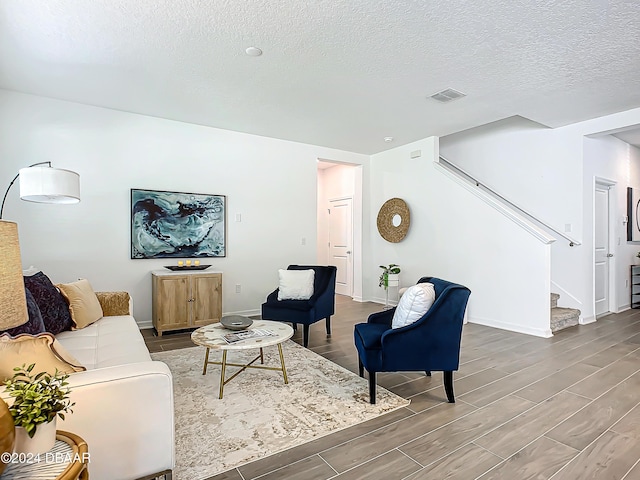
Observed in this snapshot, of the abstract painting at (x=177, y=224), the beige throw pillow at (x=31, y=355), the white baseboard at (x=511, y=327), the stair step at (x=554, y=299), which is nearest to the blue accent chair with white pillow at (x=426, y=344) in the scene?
the beige throw pillow at (x=31, y=355)

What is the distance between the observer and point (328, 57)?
3076mm

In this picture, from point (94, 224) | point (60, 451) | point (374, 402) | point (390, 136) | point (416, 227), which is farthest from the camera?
point (416, 227)

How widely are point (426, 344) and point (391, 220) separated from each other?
3.93 metres

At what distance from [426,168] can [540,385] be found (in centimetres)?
367

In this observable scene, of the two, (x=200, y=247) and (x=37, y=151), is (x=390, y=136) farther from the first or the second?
(x=37, y=151)

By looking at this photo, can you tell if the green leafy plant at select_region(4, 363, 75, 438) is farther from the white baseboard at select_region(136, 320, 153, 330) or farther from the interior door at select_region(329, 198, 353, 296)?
the interior door at select_region(329, 198, 353, 296)

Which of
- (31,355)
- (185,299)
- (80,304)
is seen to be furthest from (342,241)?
(31,355)

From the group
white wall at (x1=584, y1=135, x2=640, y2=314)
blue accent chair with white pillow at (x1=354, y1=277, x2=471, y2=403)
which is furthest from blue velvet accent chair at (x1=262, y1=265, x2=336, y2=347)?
white wall at (x1=584, y1=135, x2=640, y2=314)

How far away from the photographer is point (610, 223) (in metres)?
5.63

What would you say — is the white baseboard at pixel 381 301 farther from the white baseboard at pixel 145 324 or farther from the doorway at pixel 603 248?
the white baseboard at pixel 145 324

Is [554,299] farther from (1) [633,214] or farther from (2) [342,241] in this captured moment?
(2) [342,241]

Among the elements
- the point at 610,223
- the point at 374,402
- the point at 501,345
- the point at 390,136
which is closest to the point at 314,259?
the point at 390,136

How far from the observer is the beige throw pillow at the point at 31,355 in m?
1.31

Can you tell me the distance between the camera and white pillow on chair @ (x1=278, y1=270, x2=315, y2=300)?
4309mm
